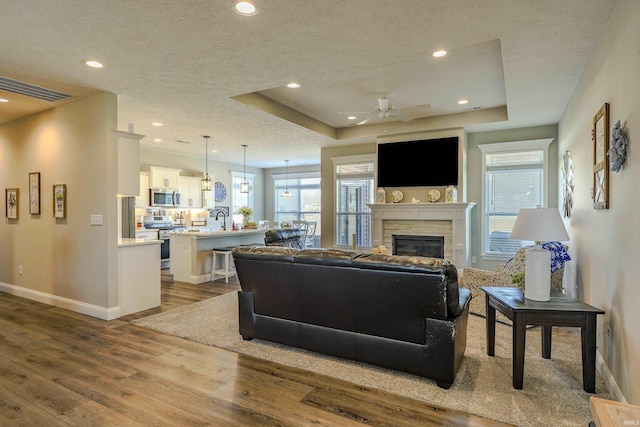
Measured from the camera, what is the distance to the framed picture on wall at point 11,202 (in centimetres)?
537

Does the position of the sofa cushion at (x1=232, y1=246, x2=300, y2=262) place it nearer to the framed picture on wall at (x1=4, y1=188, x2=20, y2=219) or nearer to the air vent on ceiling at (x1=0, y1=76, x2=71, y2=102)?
the air vent on ceiling at (x1=0, y1=76, x2=71, y2=102)

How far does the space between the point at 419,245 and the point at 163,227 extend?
5.77m

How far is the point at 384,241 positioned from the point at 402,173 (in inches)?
55.8

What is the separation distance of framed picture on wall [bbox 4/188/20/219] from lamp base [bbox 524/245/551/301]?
6819mm

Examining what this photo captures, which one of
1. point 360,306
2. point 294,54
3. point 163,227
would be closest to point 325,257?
point 360,306

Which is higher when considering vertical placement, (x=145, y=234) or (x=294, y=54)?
(x=294, y=54)

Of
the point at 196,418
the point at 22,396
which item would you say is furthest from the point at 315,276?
the point at 22,396

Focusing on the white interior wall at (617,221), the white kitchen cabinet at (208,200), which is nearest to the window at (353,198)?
the white kitchen cabinet at (208,200)

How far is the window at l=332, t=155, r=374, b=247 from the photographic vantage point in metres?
7.87

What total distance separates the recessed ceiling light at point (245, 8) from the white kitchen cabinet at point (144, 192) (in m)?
6.33

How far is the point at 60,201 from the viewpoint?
4684mm

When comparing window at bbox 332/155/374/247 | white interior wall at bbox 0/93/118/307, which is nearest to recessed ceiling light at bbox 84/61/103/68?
white interior wall at bbox 0/93/118/307

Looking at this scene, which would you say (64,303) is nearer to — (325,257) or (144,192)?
(144,192)

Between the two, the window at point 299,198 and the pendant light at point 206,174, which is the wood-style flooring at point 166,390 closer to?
the pendant light at point 206,174
